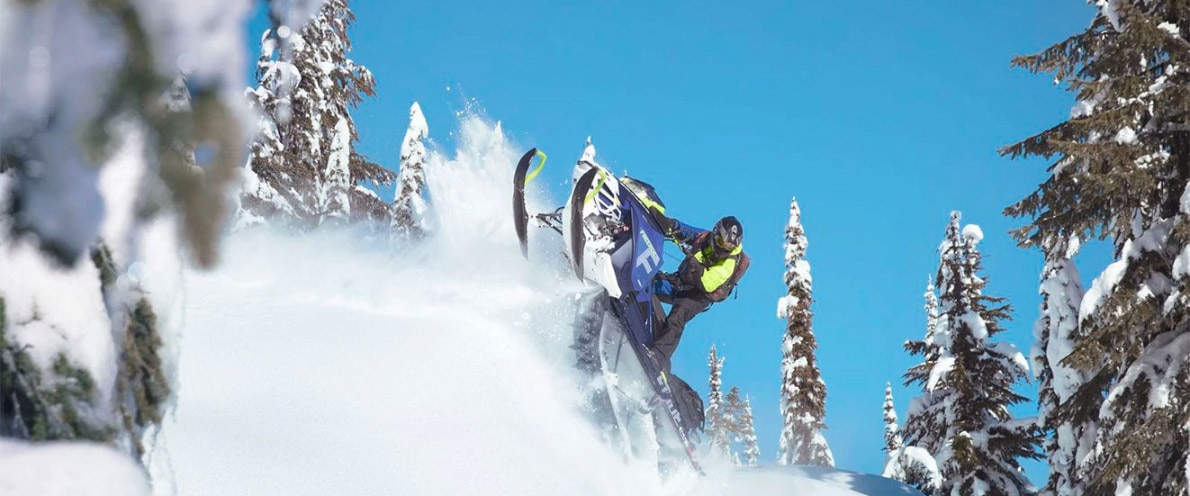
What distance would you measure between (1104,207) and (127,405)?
34.7 feet

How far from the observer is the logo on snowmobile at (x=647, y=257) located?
8.20m

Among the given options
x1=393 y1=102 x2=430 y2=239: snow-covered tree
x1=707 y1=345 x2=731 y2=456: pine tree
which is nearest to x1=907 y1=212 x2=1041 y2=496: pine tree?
x1=393 y1=102 x2=430 y2=239: snow-covered tree

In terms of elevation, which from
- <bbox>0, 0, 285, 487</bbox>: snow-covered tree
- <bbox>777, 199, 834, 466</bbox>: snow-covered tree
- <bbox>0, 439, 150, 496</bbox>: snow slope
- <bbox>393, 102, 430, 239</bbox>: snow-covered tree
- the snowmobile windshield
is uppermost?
<bbox>393, 102, 430, 239</bbox>: snow-covered tree

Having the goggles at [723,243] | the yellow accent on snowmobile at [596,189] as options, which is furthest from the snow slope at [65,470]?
the goggles at [723,243]

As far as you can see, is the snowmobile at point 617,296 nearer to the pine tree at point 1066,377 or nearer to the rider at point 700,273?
the rider at point 700,273

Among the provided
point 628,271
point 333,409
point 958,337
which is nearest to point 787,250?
point 958,337

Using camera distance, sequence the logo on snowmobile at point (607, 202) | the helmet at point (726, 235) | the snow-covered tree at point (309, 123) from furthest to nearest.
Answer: the snow-covered tree at point (309, 123), the helmet at point (726, 235), the logo on snowmobile at point (607, 202)

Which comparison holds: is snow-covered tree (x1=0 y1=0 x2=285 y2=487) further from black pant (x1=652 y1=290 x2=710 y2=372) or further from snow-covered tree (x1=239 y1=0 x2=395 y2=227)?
snow-covered tree (x1=239 y1=0 x2=395 y2=227)

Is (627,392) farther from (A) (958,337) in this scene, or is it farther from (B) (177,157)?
(A) (958,337)

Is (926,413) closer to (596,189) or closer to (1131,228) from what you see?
(1131,228)

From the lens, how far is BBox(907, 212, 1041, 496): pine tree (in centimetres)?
1522

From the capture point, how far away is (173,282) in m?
2.25

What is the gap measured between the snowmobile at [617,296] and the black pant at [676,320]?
18 centimetres

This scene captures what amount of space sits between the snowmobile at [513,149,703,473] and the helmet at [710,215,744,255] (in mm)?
632
